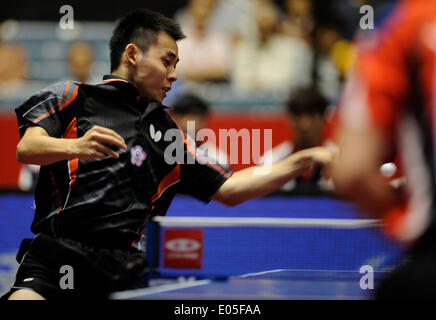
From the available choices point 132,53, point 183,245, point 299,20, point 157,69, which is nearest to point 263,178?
point 157,69

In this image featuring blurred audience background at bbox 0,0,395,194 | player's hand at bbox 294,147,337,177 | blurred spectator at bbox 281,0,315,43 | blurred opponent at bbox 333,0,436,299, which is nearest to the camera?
blurred opponent at bbox 333,0,436,299

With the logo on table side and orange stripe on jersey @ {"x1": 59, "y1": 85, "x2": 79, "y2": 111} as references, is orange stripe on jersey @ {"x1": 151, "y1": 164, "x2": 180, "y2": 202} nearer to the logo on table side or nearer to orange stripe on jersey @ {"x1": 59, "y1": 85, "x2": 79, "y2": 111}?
orange stripe on jersey @ {"x1": 59, "y1": 85, "x2": 79, "y2": 111}

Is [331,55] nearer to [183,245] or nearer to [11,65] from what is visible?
[11,65]

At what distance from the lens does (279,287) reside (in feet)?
11.5

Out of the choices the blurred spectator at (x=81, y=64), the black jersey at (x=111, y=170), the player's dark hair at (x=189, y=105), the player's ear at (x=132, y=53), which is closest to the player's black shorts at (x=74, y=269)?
the black jersey at (x=111, y=170)

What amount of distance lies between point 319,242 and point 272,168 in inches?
38.6

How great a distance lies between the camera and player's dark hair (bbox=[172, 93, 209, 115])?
224 inches

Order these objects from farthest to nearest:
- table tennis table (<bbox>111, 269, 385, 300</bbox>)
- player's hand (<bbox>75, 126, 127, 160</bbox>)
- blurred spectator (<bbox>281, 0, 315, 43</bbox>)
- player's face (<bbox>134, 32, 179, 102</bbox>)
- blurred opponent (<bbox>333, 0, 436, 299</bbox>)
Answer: blurred spectator (<bbox>281, 0, 315, 43</bbox>) → table tennis table (<bbox>111, 269, 385, 300</bbox>) → player's face (<bbox>134, 32, 179, 102</bbox>) → player's hand (<bbox>75, 126, 127, 160</bbox>) → blurred opponent (<bbox>333, 0, 436, 299</bbox>)

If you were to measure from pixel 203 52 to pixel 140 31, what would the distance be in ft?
17.3

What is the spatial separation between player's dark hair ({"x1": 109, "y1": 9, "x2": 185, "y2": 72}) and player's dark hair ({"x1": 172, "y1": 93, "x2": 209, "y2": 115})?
2.52 metres

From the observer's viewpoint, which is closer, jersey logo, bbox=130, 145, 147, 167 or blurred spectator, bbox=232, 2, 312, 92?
jersey logo, bbox=130, 145, 147, 167

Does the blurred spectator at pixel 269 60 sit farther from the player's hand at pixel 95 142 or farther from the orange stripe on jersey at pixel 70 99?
the player's hand at pixel 95 142

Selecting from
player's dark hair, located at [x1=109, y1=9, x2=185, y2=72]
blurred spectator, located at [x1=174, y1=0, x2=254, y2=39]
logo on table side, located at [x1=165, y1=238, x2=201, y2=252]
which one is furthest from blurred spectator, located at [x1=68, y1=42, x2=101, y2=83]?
player's dark hair, located at [x1=109, y1=9, x2=185, y2=72]

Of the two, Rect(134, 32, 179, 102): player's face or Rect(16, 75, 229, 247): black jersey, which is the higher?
Rect(134, 32, 179, 102): player's face
